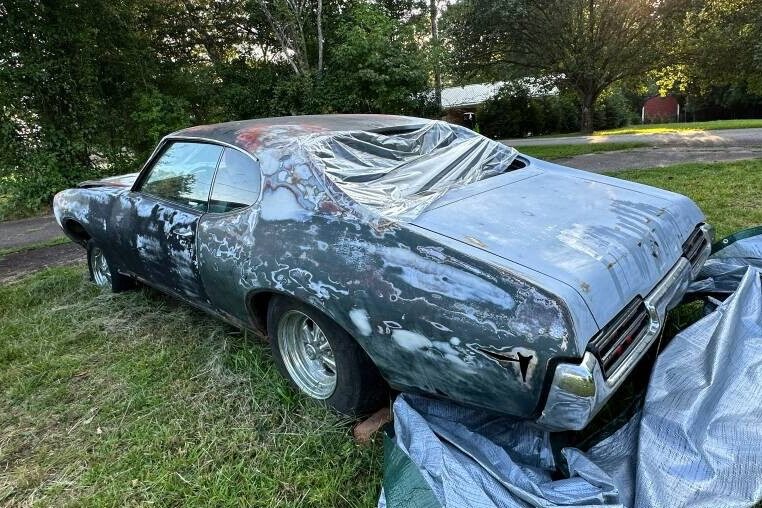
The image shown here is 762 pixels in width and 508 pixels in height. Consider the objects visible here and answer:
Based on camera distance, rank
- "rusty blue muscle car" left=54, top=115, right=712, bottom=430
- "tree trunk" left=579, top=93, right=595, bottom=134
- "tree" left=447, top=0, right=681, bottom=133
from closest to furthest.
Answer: "rusty blue muscle car" left=54, top=115, right=712, bottom=430 → "tree" left=447, top=0, right=681, bottom=133 → "tree trunk" left=579, top=93, right=595, bottom=134

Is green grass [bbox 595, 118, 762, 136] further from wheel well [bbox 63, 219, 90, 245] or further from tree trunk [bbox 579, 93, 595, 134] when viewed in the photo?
wheel well [bbox 63, 219, 90, 245]

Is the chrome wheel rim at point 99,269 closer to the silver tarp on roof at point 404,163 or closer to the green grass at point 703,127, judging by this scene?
the silver tarp on roof at point 404,163

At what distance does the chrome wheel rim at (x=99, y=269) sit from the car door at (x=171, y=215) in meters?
0.97

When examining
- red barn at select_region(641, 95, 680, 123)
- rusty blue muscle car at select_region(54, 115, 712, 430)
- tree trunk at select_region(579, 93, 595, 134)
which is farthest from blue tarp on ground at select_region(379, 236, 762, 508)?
red barn at select_region(641, 95, 680, 123)

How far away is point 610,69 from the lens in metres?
18.9

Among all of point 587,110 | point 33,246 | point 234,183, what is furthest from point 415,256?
point 587,110

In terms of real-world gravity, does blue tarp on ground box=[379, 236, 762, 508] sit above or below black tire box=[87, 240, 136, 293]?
below

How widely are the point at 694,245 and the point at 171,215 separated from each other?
297 centimetres

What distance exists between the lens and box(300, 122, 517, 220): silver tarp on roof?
2273 millimetres

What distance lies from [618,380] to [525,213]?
83 cm

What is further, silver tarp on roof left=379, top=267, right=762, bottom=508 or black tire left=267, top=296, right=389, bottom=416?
black tire left=267, top=296, right=389, bottom=416

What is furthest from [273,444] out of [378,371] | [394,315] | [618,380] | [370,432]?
[618,380]

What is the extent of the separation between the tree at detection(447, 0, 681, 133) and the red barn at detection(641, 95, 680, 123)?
32705mm

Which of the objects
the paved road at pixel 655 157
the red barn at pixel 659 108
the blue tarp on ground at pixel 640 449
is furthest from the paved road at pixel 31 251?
the red barn at pixel 659 108
